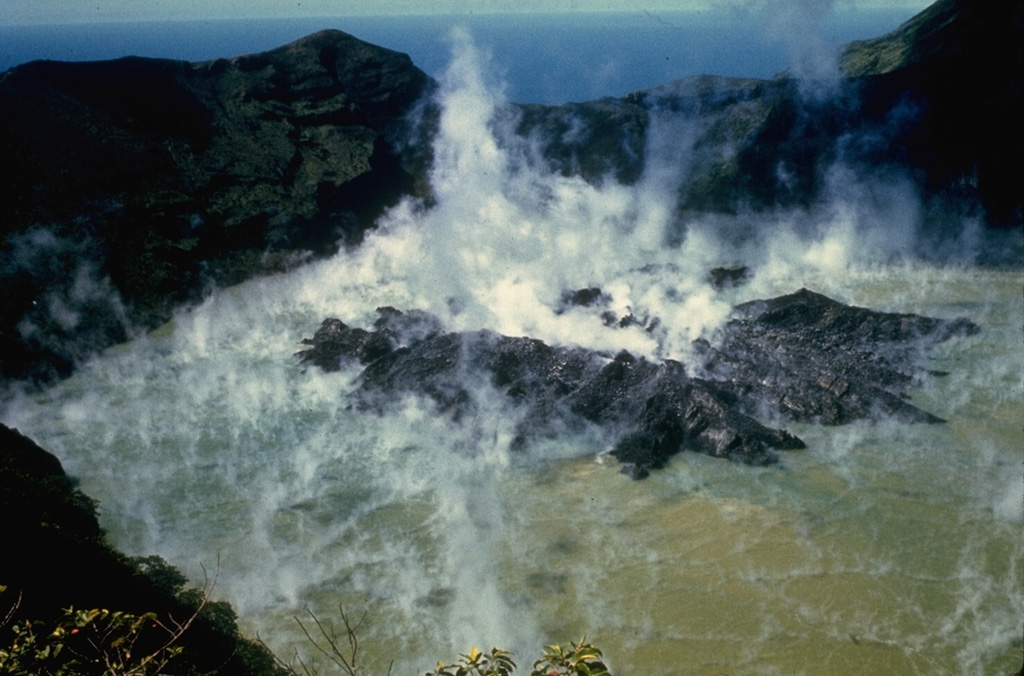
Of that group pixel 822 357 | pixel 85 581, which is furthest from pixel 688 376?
pixel 85 581

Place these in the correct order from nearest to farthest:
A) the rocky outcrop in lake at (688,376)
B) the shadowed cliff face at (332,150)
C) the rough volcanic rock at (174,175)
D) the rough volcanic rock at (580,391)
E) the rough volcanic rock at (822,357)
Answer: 1. the rough volcanic rock at (580,391)
2. the rocky outcrop in lake at (688,376)
3. the rough volcanic rock at (822,357)
4. the rough volcanic rock at (174,175)
5. the shadowed cliff face at (332,150)

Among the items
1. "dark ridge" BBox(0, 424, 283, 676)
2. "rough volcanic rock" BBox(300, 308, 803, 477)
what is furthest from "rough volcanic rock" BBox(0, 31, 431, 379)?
"dark ridge" BBox(0, 424, 283, 676)

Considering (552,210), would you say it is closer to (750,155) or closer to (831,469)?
(750,155)

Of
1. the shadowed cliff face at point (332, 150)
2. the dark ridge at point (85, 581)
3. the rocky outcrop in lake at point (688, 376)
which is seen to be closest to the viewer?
the dark ridge at point (85, 581)

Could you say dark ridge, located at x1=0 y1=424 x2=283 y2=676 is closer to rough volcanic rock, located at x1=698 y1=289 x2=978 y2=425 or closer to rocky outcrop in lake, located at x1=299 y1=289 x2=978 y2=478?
rocky outcrop in lake, located at x1=299 y1=289 x2=978 y2=478

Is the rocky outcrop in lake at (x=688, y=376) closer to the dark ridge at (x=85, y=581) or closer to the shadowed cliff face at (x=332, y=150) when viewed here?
the dark ridge at (x=85, y=581)

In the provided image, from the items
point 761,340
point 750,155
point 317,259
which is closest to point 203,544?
point 761,340

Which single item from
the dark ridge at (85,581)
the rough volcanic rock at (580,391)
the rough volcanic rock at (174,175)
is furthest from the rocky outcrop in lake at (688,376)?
the rough volcanic rock at (174,175)
